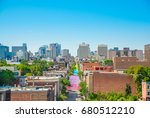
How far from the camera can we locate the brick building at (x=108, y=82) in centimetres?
572

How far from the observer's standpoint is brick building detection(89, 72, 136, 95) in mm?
5723

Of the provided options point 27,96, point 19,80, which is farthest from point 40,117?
point 19,80

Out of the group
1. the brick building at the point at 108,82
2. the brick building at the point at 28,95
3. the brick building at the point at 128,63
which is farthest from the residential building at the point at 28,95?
the brick building at the point at 128,63

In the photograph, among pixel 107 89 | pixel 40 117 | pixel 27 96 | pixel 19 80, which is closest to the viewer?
pixel 40 117

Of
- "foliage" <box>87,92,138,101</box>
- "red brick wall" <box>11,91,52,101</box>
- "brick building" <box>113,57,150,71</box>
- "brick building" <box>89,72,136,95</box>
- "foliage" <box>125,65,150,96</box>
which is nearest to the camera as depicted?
"red brick wall" <box>11,91,52,101</box>

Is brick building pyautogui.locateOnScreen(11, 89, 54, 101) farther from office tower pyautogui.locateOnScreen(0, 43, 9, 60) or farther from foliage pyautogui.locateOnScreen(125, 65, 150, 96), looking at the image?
office tower pyautogui.locateOnScreen(0, 43, 9, 60)

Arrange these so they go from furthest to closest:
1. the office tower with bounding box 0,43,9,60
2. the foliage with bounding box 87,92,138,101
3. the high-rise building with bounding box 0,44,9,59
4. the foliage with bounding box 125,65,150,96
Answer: the office tower with bounding box 0,43,9,60 → the high-rise building with bounding box 0,44,9,59 → the foliage with bounding box 125,65,150,96 → the foliage with bounding box 87,92,138,101

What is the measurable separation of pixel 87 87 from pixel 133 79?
155 cm

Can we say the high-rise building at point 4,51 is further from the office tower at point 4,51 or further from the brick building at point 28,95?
the brick building at point 28,95

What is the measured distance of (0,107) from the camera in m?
1.72

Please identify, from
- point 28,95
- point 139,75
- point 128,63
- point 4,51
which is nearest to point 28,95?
point 28,95

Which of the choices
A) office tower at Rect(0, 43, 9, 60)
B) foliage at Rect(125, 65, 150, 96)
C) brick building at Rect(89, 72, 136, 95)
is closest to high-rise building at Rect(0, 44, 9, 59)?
office tower at Rect(0, 43, 9, 60)

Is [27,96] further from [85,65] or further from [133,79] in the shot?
[85,65]

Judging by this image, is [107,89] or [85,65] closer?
[107,89]
